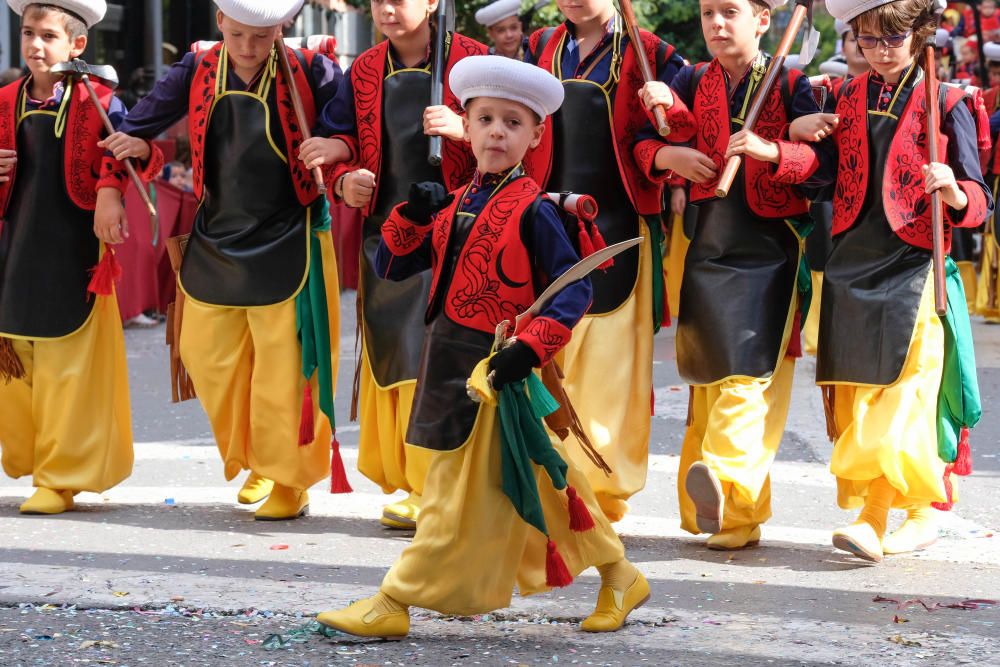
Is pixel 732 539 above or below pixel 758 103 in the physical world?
below

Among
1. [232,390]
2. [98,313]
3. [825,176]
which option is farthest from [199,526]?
[825,176]

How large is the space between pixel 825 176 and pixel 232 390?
2.25m

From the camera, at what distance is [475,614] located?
4.35m

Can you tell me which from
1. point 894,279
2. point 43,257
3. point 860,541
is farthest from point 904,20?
point 43,257

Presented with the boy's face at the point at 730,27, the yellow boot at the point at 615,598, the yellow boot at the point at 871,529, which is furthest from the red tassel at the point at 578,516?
the boy's face at the point at 730,27

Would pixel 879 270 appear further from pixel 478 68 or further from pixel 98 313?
pixel 98 313

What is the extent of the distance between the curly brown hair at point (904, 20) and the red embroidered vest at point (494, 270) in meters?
1.57

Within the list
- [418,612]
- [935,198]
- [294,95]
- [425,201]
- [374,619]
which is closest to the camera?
[374,619]

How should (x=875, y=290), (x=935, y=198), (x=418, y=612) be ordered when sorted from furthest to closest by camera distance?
(x=875, y=290) → (x=935, y=198) → (x=418, y=612)

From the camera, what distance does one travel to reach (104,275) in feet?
20.2

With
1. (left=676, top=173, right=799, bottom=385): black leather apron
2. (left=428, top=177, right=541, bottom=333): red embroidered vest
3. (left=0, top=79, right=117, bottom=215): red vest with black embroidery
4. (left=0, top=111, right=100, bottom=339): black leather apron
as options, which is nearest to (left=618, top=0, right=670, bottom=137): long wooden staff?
(left=676, top=173, right=799, bottom=385): black leather apron

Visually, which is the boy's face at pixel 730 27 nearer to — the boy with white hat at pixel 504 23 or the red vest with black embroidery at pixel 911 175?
the red vest with black embroidery at pixel 911 175

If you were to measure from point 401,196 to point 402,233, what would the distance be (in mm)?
1277

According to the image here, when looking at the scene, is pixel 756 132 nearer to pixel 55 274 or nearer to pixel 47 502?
pixel 55 274
